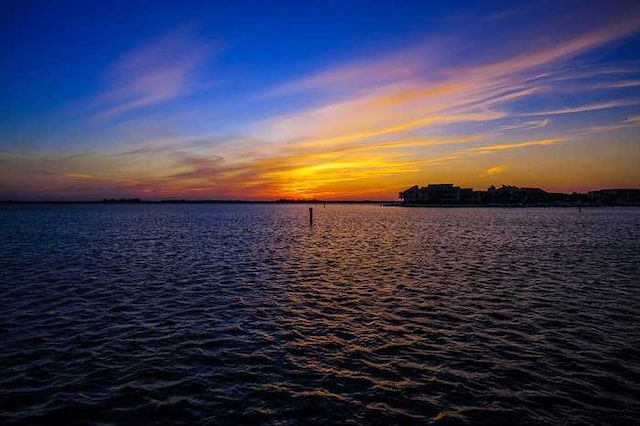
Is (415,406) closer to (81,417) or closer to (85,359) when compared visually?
(81,417)

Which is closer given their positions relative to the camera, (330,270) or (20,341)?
(20,341)

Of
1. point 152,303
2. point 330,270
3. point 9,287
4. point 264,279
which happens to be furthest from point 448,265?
point 9,287

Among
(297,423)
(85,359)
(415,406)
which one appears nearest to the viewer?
(297,423)

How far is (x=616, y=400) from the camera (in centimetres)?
1045

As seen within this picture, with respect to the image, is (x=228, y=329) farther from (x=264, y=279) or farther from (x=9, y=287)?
(x=9, y=287)

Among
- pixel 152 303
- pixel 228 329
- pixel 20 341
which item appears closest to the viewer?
pixel 20 341

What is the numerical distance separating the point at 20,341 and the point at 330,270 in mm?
20733

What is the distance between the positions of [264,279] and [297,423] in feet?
61.5

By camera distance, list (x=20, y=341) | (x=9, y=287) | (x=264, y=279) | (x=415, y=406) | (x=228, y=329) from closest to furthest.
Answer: (x=415, y=406) < (x=20, y=341) < (x=228, y=329) < (x=9, y=287) < (x=264, y=279)

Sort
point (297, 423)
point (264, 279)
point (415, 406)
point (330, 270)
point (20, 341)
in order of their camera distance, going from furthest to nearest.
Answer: point (330, 270) → point (264, 279) → point (20, 341) → point (415, 406) → point (297, 423)

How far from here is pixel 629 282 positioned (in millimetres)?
25906

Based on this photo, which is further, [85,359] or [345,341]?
[345,341]

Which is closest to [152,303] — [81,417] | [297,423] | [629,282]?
[81,417]

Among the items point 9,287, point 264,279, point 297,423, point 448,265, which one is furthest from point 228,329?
point 448,265
